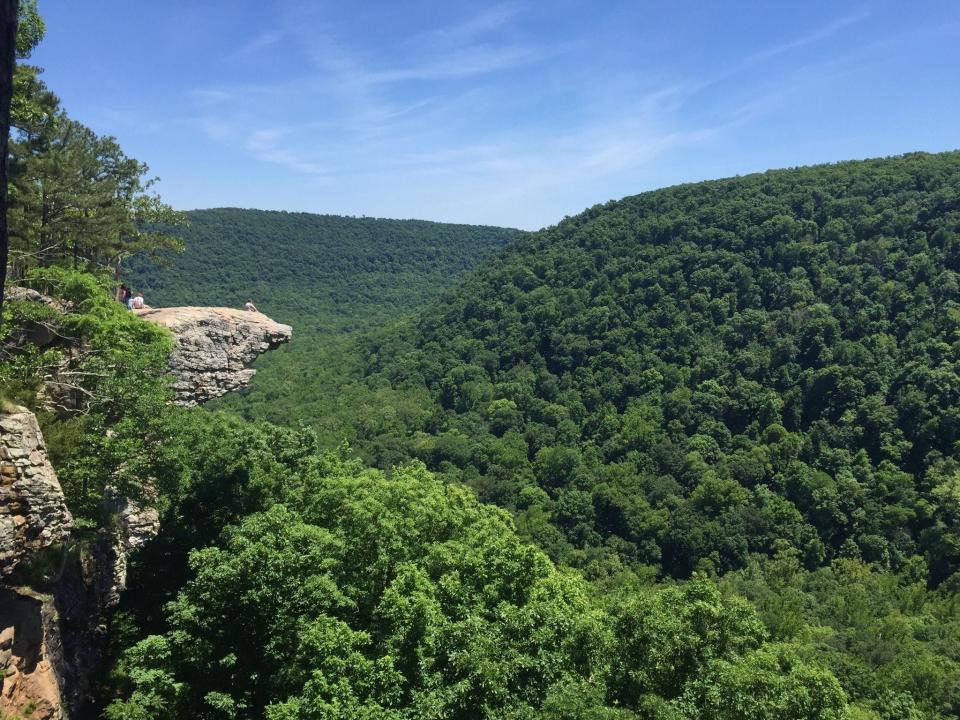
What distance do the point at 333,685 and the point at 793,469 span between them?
60695 mm

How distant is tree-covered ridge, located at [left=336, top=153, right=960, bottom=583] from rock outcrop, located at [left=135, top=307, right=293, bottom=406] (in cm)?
4016

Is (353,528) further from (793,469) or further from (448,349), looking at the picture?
(448,349)

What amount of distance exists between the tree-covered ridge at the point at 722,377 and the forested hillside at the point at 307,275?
15.7 meters

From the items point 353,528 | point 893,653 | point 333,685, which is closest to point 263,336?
point 353,528

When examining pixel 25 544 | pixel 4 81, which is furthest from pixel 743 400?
pixel 4 81

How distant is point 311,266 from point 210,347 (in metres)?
146

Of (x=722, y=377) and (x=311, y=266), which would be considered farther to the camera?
(x=311, y=266)

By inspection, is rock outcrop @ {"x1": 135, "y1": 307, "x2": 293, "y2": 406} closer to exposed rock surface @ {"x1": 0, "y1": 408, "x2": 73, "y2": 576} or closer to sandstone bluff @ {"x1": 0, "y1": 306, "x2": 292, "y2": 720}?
sandstone bluff @ {"x1": 0, "y1": 306, "x2": 292, "y2": 720}

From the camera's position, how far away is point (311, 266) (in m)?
163

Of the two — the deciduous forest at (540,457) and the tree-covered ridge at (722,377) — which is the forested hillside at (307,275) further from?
the tree-covered ridge at (722,377)

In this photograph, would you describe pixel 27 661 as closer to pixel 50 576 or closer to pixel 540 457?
pixel 50 576

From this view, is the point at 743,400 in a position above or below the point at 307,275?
below

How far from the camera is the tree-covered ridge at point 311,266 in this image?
137m

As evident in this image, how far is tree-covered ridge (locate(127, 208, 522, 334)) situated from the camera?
137m
